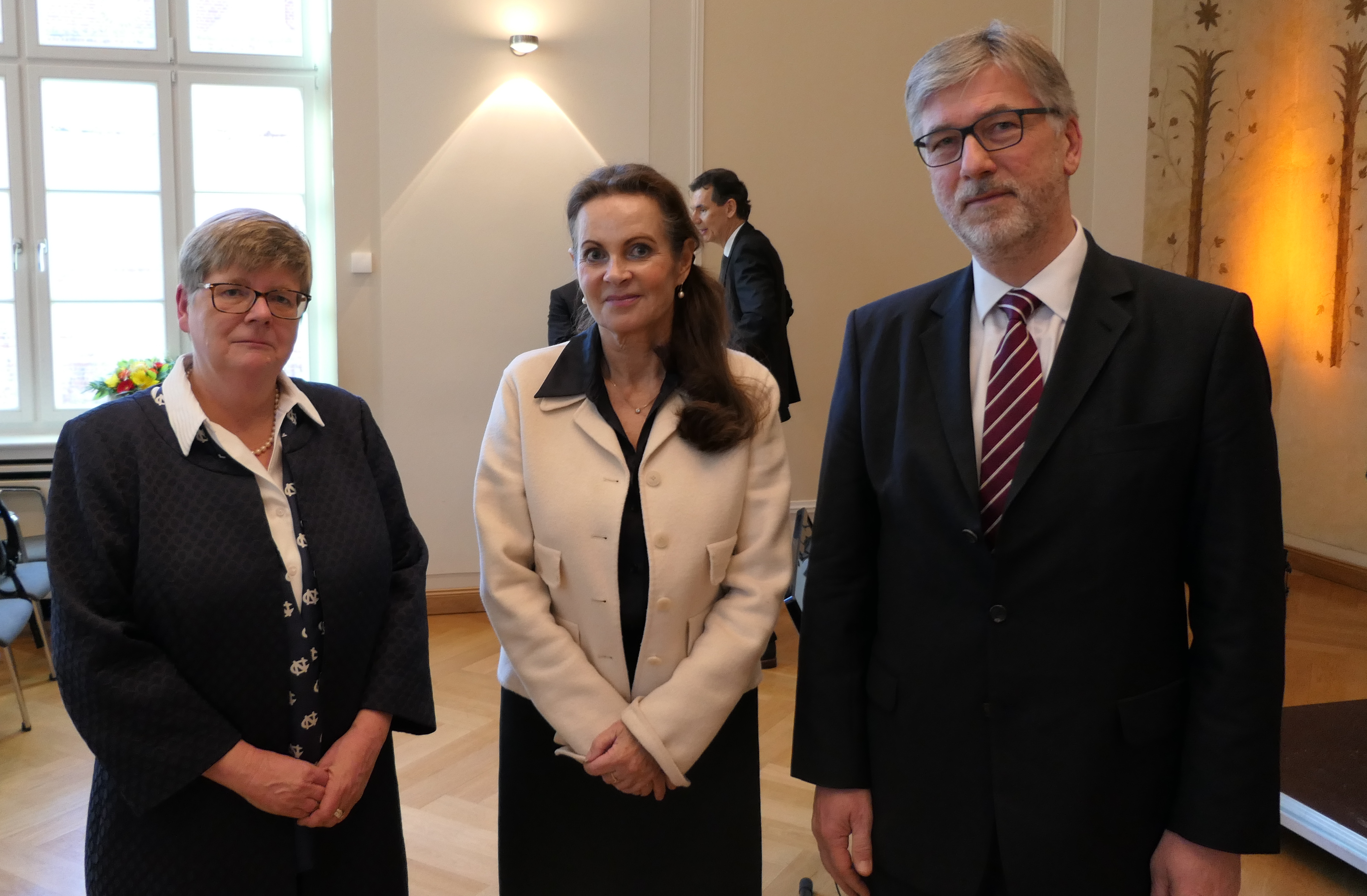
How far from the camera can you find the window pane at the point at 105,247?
5.20 metres

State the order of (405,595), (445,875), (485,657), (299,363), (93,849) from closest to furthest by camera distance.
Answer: (93,849), (405,595), (445,875), (485,657), (299,363)

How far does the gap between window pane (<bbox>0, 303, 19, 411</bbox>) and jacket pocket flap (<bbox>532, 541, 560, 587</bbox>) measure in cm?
457

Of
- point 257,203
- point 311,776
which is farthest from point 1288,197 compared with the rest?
point 311,776

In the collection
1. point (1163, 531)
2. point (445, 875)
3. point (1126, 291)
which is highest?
point (1126, 291)

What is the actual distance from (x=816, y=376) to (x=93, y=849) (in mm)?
4352

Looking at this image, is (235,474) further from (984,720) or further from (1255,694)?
(1255,694)

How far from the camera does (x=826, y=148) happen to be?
5.37m

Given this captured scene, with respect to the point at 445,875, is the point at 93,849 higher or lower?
higher

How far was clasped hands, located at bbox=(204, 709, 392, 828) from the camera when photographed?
155 cm

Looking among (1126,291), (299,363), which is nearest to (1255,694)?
(1126,291)

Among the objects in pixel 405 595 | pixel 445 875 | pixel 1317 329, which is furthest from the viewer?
pixel 1317 329

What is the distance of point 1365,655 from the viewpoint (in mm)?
4582

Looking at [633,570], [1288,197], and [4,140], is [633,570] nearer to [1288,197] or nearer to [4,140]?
[4,140]

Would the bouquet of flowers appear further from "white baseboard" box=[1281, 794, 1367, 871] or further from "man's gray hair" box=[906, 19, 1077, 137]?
"white baseboard" box=[1281, 794, 1367, 871]
